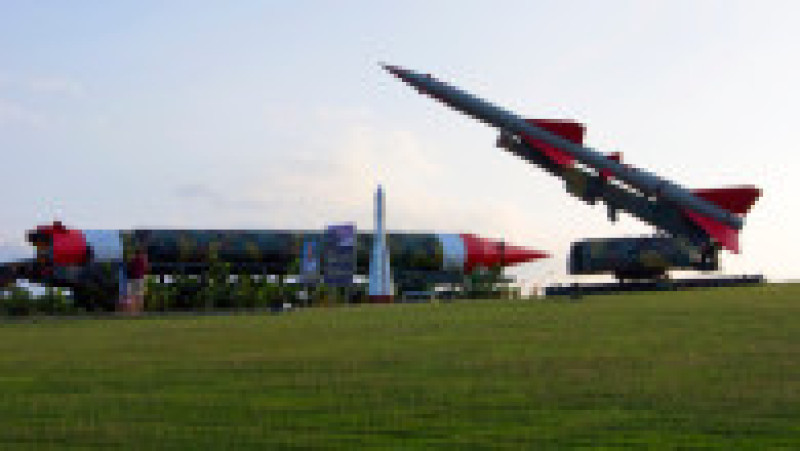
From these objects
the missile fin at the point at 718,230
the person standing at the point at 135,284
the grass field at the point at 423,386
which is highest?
the missile fin at the point at 718,230

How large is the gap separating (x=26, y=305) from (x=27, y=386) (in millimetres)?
34819

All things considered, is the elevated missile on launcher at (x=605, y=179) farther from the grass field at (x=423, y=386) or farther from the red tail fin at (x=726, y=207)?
the grass field at (x=423, y=386)

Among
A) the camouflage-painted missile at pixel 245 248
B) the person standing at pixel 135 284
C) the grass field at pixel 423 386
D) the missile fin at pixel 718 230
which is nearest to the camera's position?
the grass field at pixel 423 386

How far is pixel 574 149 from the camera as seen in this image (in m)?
38.8

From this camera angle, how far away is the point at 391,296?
2096 inches

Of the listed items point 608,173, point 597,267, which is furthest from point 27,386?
point 597,267

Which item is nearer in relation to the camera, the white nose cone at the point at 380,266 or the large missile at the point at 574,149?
the large missile at the point at 574,149

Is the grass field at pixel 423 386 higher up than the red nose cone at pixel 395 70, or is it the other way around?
the red nose cone at pixel 395 70

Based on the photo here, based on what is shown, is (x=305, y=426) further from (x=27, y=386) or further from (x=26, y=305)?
(x=26, y=305)

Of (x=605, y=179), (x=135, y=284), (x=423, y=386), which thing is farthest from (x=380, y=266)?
(x=423, y=386)

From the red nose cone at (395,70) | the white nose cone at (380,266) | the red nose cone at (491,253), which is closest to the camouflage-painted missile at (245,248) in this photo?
the red nose cone at (491,253)

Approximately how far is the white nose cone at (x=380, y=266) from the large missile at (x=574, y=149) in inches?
546

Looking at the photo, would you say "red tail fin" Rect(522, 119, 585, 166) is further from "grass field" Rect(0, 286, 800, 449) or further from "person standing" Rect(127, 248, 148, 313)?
"person standing" Rect(127, 248, 148, 313)

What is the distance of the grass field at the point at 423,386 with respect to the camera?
10438 mm
